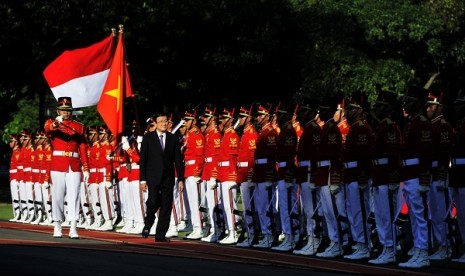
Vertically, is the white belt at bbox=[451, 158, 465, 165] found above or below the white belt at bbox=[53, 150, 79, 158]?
below

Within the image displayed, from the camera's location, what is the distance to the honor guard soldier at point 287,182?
21.5 m

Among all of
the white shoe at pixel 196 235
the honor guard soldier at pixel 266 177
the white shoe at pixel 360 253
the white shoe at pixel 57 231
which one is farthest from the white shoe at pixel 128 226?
the white shoe at pixel 360 253

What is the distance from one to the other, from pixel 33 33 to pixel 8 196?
12554mm

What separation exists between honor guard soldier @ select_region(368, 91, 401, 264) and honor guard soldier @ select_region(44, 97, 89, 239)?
6570mm

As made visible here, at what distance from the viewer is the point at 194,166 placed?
2588 cm

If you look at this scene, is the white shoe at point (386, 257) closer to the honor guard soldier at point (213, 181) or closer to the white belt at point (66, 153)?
the honor guard soldier at point (213, 181)

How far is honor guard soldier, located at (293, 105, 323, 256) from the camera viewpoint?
20.5m

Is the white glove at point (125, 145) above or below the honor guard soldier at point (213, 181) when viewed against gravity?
above

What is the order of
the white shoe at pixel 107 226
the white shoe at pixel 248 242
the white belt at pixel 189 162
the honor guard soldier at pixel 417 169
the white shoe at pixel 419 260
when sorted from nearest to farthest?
1. the white shoe at pixel 419 260
2. the honor guard soldier at pixel 417 169
3. the white shoe at pixel 248 242
4. the white belt at pixel 189 162
5. the white shoe at pixel 107 226

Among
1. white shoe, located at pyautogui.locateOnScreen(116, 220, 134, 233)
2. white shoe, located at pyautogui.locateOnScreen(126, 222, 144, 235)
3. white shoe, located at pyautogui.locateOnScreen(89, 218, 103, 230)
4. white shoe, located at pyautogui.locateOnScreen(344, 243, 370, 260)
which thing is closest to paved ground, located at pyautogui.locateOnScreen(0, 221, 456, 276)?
white shoe, located at pyautogui.locateOnScreen(344, 243, 370, 260)

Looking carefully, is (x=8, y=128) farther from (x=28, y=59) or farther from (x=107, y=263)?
(x=107, y=263)

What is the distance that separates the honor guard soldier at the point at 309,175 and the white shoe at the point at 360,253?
3.78ft

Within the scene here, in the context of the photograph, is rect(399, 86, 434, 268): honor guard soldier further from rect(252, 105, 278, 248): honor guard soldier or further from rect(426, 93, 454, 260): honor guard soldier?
rect(252, 105, 278, 248): honor guard soldier

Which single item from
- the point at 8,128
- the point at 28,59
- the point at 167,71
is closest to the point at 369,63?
the point at 167,71
